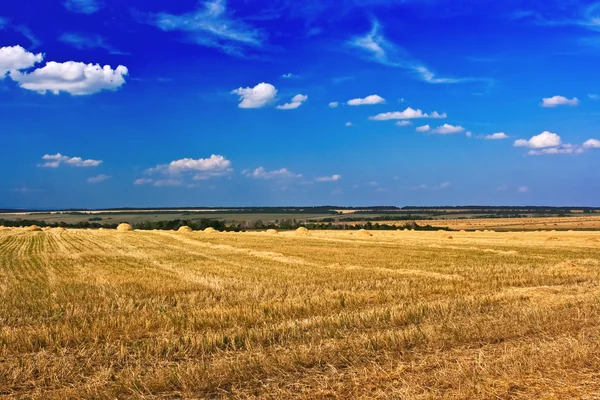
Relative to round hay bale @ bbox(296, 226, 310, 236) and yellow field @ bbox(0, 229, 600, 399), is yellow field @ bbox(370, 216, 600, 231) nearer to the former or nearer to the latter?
round hay bale @ bbox(296, 226, 310, 236)

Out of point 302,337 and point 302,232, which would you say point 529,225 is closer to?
point 302,232

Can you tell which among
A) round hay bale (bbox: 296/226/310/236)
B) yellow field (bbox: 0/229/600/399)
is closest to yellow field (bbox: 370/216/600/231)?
round hay bale (bbox: 296/226/310/236)

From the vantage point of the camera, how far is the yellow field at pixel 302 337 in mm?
6176

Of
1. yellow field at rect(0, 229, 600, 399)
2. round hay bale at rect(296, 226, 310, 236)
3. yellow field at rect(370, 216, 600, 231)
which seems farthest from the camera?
yellow field at rect(370, 216, 600, 231)

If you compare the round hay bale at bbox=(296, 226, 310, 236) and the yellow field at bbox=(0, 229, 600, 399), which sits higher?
the yellow field at bbox=(0, 229, 600, 399)

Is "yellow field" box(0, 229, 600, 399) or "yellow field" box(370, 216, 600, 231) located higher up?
"yellow field" box(0, 229, 600, 399)

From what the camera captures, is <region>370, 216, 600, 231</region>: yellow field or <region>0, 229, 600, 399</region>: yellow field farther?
<region>370, 216, 600, 231</region>: yellow field

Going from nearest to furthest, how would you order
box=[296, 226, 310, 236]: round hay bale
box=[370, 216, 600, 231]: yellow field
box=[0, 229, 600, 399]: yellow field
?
1. box=[0, 229, 600, 399]: yellow field
2. box=[296, 226, 310, 236]: round hay bale
3. box=[370, 216, 600, 231]: yellow field

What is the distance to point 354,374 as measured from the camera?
21.4 feet

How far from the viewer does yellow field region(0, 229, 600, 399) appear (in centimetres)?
618

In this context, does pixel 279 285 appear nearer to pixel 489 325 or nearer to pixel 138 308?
pixel 138 308

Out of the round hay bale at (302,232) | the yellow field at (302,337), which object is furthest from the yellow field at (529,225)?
the yellow field at (302,337)

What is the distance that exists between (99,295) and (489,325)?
923 centimetres

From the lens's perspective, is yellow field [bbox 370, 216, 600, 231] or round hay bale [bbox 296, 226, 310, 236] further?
yellow field [bbox 370, 216, 600, 231]
